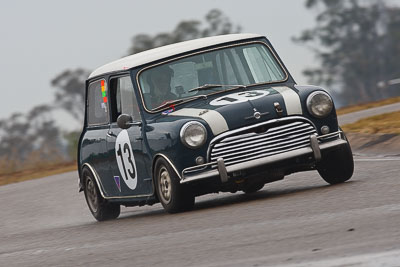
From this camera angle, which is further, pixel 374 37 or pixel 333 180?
pixel 374 37

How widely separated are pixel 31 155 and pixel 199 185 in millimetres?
20984

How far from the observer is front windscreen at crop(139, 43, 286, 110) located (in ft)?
36.4

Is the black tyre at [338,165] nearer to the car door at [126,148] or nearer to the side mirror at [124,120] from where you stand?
the car door at [126,148]

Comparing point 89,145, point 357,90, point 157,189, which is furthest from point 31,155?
point 357,90

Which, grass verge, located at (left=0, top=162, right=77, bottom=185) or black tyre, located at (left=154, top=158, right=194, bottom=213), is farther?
grass verge, located at (left=0, top=162, right=77, bottom=185)

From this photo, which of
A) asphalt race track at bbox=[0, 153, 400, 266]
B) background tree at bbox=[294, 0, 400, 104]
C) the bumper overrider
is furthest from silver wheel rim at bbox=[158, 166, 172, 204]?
background tree at bbox=[294, 0, 400, 104]

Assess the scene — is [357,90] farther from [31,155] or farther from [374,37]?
[31,155]

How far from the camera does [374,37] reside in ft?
258

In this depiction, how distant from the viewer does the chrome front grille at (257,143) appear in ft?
33.3

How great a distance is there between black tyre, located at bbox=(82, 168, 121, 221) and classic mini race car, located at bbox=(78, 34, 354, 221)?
0.03 metres

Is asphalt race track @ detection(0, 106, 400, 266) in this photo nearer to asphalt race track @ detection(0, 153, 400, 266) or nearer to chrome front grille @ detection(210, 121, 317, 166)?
asphalt race track @ detection(0, 153, 400, 266)

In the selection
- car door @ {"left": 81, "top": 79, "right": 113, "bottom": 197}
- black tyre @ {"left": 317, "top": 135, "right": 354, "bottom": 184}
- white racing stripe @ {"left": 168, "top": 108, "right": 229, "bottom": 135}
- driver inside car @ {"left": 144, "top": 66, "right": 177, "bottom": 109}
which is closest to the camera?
white racing stripe @ {"left": 168, "top": 108, "right": 229, "bottom": 135}

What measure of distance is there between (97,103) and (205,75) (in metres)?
1.74

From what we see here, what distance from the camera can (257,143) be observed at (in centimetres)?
1019
